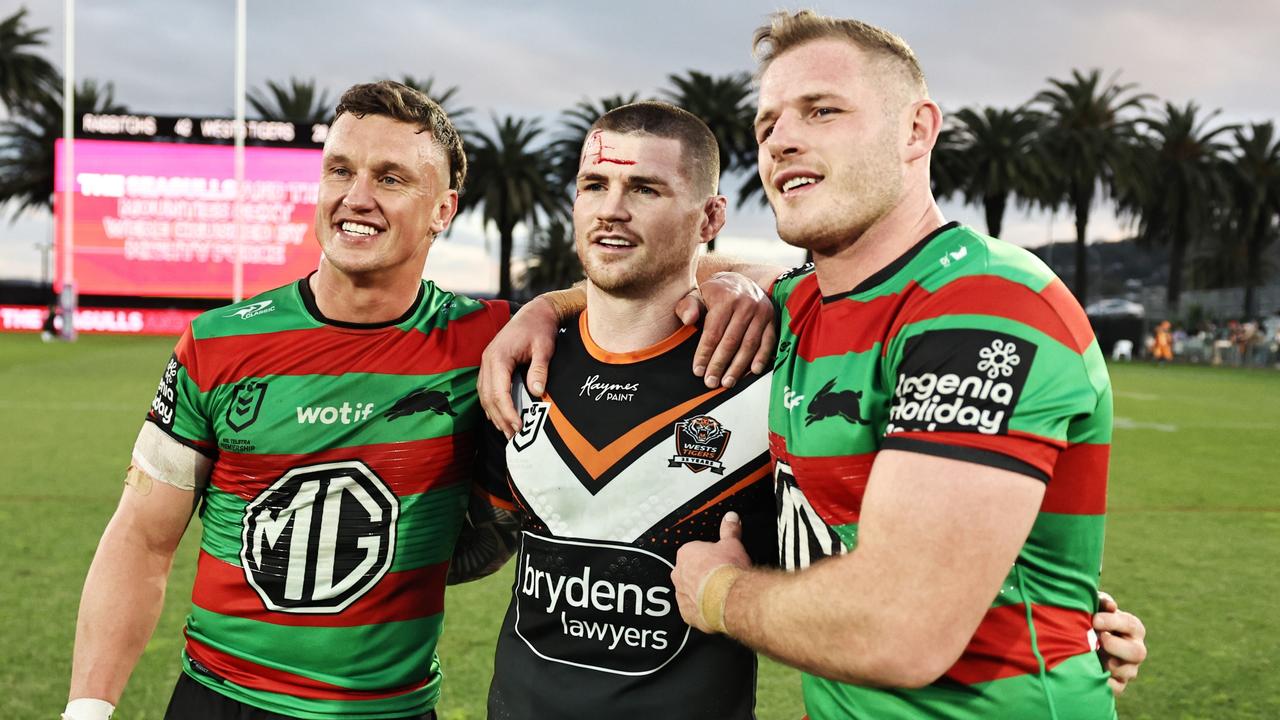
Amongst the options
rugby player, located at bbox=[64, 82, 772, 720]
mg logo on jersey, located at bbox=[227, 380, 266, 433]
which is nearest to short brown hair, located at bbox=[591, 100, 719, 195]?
rugby player, located at bbox=[64, 82, 772, 720]

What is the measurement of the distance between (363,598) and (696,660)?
924 mm

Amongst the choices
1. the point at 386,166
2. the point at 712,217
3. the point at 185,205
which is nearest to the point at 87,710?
the point at 386,166

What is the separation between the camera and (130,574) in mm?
2752

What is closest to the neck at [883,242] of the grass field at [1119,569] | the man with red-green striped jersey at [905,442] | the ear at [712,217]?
the man with red-green striped jersey at [905,442]

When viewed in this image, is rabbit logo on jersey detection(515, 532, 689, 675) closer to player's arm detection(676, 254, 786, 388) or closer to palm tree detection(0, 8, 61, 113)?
player's arm detection(676, 254, 786, 388)

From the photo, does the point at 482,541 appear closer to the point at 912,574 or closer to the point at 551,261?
the point at 912,574

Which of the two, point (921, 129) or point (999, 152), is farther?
point (999, 152)

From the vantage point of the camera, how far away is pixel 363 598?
2.72 metres

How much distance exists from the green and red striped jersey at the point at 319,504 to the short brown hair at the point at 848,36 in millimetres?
1359

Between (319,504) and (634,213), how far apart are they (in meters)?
1.19

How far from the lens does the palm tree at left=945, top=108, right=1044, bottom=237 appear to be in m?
42.8

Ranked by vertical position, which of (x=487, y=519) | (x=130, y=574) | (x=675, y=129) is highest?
(x=675, y=129)

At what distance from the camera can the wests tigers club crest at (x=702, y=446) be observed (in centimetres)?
265

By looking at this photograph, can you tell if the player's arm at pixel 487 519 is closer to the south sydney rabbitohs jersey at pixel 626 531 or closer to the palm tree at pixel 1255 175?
the south sydney rabbitohs jersey at pixel 626 531
